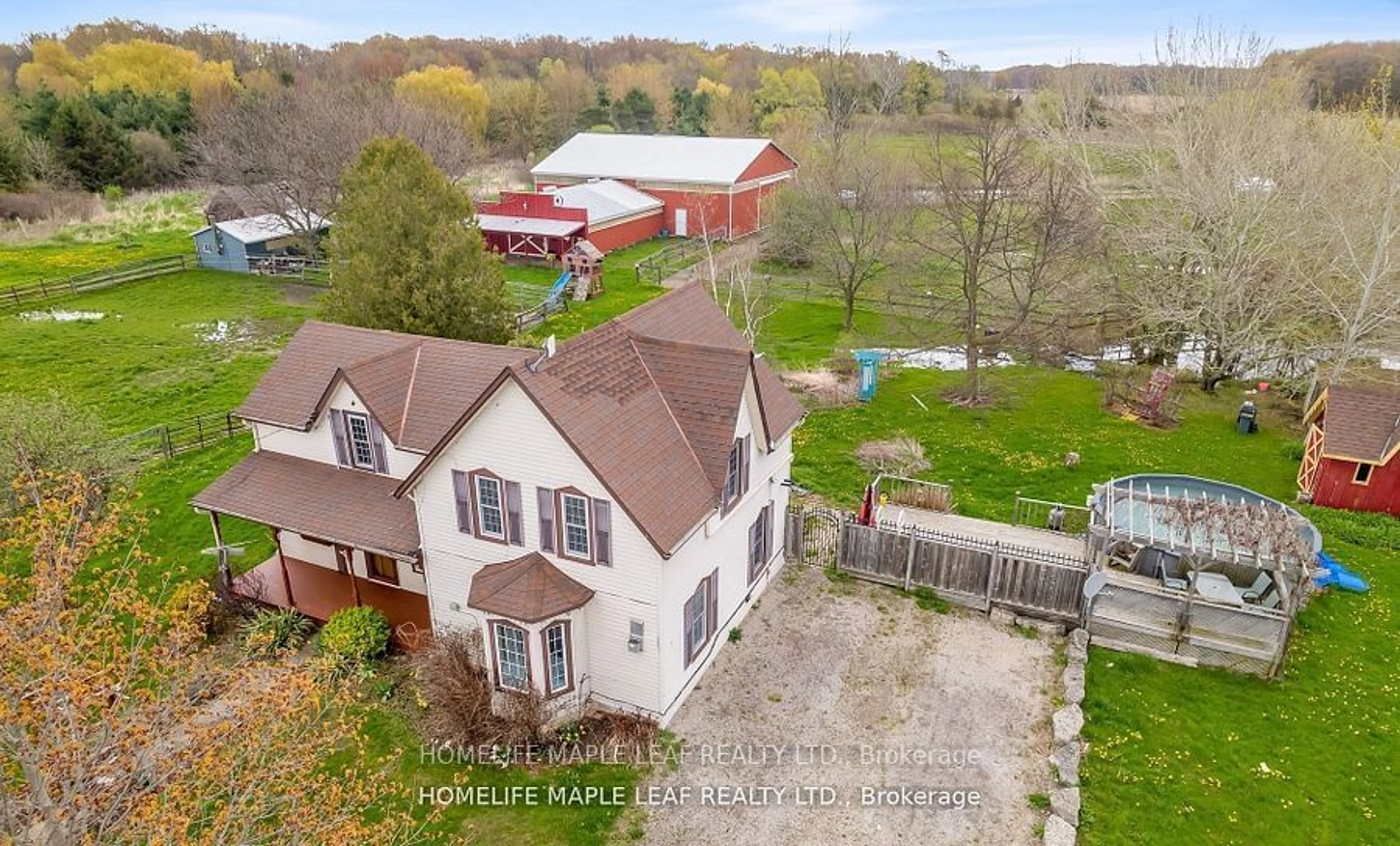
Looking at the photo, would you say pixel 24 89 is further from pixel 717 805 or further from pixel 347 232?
pixel 717 805

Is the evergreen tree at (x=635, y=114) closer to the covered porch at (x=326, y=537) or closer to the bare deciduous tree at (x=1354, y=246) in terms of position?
the bare deciduous tree at (x=1354, y=246)

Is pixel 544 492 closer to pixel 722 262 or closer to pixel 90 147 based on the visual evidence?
pixel 722 262

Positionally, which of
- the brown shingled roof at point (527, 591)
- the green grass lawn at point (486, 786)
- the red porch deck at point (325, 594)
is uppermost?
the brown shingled roof at point (527, 591)

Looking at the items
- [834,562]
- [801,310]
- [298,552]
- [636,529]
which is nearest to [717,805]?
[636,529]

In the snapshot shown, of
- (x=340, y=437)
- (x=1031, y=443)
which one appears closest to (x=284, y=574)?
(x=340, y=437)

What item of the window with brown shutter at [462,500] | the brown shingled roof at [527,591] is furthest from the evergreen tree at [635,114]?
the brown shingled roof at [527,591]

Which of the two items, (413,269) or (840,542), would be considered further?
(413,269)

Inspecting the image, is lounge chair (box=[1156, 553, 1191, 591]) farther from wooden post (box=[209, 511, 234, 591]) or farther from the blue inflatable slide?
wooden post (box=[209, 511, 234, 591])
